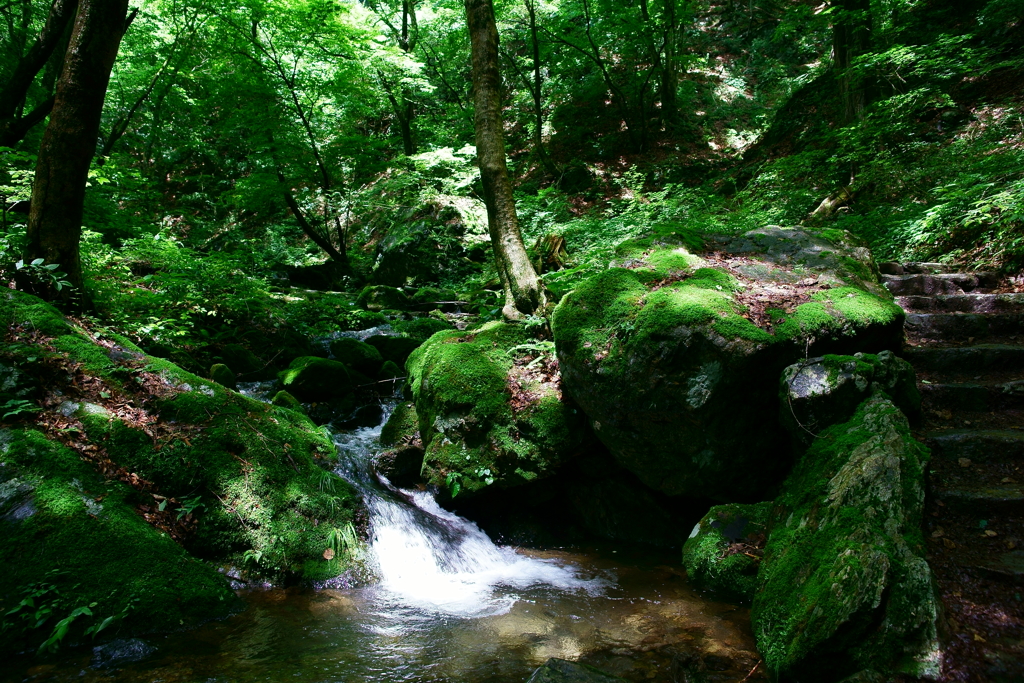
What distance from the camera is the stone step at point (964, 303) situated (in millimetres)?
4948

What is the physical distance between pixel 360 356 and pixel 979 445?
744 centimetres

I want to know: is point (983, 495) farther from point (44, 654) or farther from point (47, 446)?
point (47, 446)

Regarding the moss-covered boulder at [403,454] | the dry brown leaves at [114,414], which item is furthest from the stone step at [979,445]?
the dry brown leaves at [114,414]

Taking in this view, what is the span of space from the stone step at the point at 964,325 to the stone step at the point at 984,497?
231cm

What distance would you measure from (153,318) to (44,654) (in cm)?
428

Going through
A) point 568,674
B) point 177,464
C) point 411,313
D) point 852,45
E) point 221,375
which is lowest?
point 568,674

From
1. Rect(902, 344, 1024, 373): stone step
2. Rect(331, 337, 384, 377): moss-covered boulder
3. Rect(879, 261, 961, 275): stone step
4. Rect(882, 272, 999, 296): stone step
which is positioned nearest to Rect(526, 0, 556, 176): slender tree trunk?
Rect(331, 337, 384, 377): moss-covered boulder

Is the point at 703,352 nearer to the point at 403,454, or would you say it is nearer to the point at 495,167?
the point at 403,454

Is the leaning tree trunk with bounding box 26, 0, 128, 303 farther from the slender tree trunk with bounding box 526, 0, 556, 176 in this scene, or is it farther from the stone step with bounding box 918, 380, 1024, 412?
the slender tree trunk with bounding box 526, 0, 556, 176

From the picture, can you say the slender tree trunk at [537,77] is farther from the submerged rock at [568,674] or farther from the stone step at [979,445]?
the submerged rock at [568,674]

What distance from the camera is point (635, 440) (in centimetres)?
437

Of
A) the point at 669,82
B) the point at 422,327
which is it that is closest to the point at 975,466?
the point at 422,327

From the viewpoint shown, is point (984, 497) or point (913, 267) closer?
point (984, 497)

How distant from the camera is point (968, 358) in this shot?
439 cm
